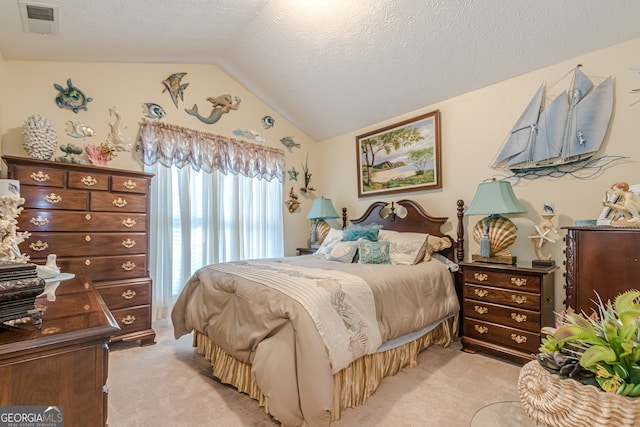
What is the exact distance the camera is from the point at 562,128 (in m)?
2.39

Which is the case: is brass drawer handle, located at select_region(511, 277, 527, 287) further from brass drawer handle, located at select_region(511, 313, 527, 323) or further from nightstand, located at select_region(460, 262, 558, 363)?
brass drawer handle, located at select_region(511, 313, 527, 323)

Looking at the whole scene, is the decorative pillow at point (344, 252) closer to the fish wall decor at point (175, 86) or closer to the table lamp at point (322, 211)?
the table lamp at point (322, 211)

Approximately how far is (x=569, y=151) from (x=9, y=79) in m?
4.89

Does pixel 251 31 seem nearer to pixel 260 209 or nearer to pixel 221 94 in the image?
pixel 221 94

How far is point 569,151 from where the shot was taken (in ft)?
7.73

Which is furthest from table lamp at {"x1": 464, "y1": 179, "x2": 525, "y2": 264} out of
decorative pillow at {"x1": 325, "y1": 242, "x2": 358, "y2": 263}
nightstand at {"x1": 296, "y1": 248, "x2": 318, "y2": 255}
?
nightstand at {"x1": 296, "y1": 248, "x2": 318, "y2": 255}

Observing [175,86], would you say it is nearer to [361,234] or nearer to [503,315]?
[361,234]

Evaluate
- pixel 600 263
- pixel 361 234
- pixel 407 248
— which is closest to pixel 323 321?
pixel 407 248

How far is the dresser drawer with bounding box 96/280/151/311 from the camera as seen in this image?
8.32ft

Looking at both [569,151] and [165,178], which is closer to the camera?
[569,151]

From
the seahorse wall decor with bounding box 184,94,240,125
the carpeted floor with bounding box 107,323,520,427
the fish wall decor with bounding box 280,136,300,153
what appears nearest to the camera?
the carpeted floor with bounding box 107,323,520,427

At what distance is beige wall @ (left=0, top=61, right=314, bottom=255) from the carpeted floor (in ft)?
7.10

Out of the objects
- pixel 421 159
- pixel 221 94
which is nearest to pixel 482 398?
pixel 421 159

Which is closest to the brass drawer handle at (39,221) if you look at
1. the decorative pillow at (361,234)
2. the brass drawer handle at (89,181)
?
the brass drawer handle at (89,181)
